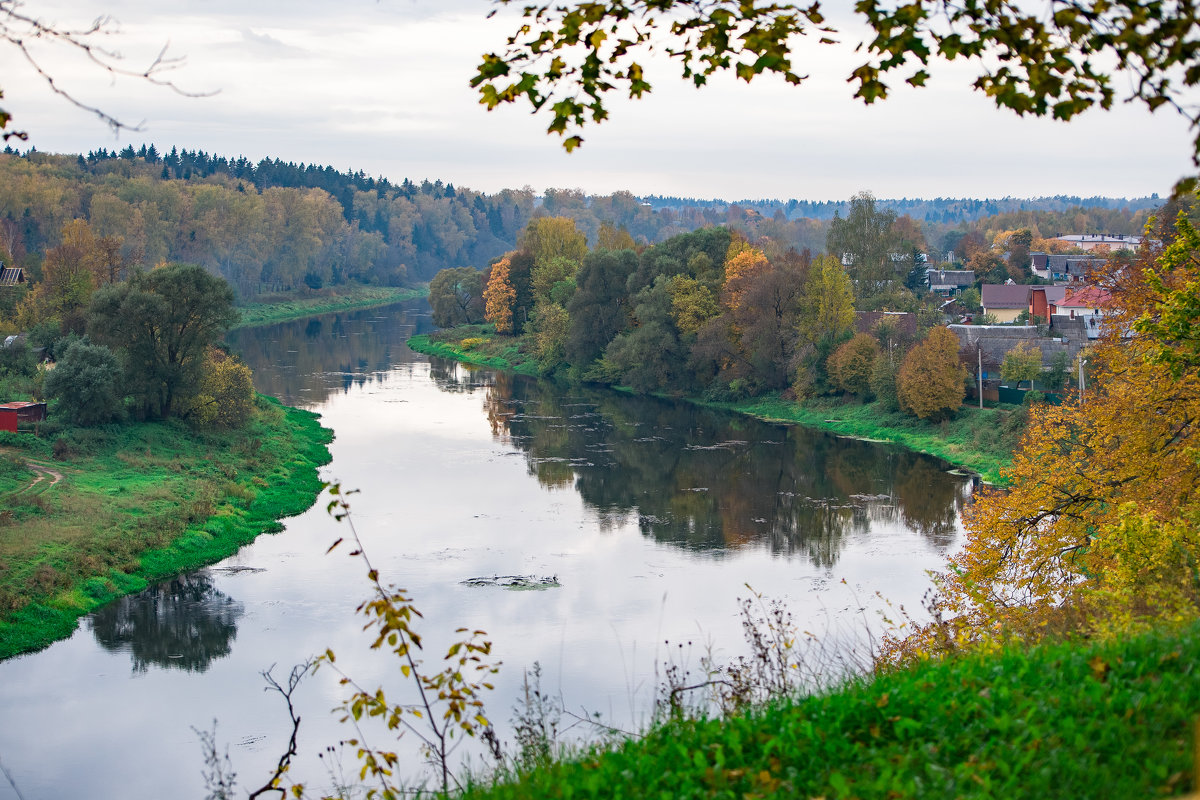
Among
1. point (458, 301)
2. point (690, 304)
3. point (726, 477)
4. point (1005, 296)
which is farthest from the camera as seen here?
point (458, 301)

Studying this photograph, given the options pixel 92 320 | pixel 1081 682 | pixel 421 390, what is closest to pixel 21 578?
pixel 92 320

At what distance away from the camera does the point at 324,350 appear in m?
68.1

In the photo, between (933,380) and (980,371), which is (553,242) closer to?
(933,380)

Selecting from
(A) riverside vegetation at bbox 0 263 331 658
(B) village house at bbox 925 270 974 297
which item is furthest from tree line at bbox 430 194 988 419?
(A) riverside vegetation at bbox 0 263 331 658

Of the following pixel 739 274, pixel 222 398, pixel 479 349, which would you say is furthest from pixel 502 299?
pixel 222 398

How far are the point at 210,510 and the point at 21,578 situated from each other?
6.66 metres

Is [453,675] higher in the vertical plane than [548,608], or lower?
higher

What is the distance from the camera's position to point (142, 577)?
22266mm

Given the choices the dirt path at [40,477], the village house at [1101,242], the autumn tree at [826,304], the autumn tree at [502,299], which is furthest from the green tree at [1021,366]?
the village house at [1101,242]

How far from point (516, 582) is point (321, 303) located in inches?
3373

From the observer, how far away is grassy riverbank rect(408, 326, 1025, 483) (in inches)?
1362

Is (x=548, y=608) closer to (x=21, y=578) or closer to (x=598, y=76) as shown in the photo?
(x=21, y=578)

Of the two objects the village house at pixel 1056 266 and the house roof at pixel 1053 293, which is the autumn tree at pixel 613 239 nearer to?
the house roof at pixel 1053 293

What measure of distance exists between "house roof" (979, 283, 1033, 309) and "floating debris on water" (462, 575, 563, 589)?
50316 millimetres
